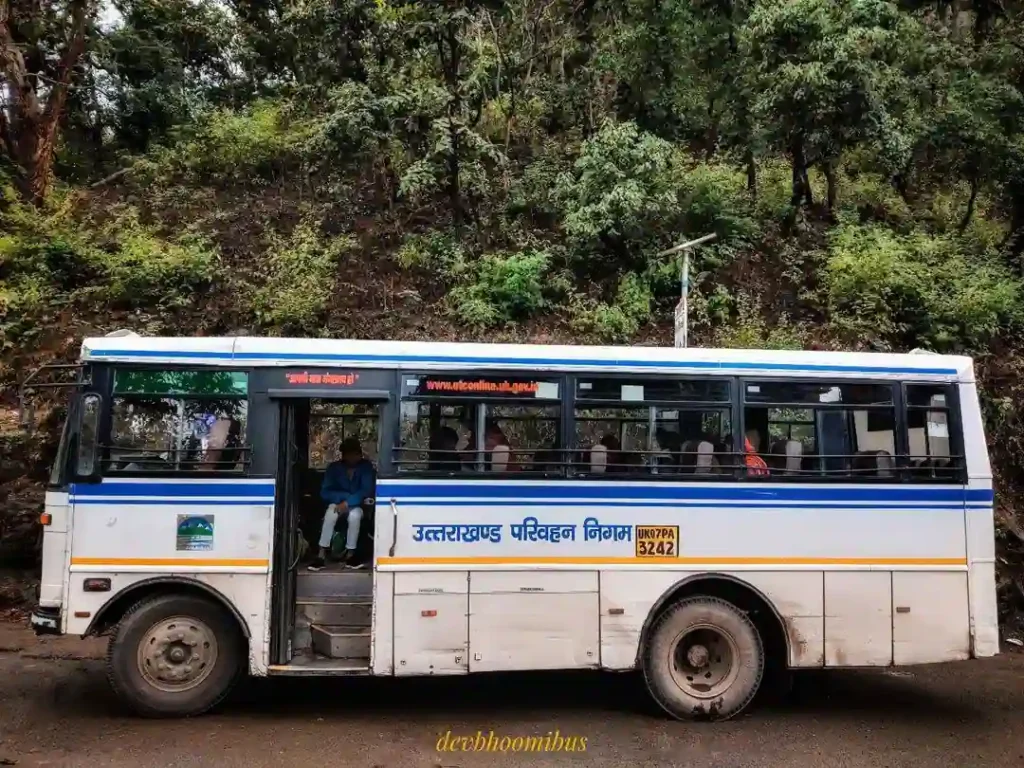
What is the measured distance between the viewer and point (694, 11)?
18875mm

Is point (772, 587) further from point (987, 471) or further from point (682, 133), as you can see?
point (682, 133)

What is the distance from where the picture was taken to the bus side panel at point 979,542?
23.7 ft

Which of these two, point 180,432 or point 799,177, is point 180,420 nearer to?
point 180,432

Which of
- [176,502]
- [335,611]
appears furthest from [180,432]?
[335,611]

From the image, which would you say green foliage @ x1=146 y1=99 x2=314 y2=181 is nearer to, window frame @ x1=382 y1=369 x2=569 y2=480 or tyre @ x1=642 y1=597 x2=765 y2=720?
window frame @ x1=382 y1=369 x2=569 y2=480

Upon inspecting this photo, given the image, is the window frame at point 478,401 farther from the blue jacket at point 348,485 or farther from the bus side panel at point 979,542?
the bus side panel at point 979,542

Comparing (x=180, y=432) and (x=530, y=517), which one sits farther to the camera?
(x=530, y=517)

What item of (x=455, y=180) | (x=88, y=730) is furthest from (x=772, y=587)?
(x=455, y=180)

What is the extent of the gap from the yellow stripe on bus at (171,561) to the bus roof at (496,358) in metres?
1.58

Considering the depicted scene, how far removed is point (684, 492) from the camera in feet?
23.4

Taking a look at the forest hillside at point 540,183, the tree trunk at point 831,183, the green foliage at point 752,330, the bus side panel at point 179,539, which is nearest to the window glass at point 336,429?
the bus side panel at point 179,539

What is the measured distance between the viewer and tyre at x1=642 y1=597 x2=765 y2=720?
714 centimetres

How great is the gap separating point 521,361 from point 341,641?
2.78 m

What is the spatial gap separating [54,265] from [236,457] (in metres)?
12.1
